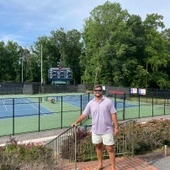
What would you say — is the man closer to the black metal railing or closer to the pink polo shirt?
the pink polo shirt

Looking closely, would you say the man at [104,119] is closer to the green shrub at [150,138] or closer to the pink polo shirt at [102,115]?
the pink polo shirt at [102,115]

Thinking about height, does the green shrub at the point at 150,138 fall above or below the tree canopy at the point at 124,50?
below

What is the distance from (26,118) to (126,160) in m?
19.2

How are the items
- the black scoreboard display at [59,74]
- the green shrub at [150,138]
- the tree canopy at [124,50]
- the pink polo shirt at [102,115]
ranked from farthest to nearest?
1. the black scoreboard display at [59,74]
2. the tree canopy at [124,50]
3. the green shrub at [150,138]
4. the pink polo shirt at [102,115]

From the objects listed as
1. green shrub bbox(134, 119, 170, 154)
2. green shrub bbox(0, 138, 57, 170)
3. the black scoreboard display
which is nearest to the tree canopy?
the black scoreboard display

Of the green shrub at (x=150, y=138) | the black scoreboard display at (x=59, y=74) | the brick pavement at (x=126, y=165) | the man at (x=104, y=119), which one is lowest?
the brick pavement at (x=126, y=165)

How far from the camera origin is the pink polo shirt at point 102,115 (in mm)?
6027

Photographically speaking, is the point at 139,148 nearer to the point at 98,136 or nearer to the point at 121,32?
the point at 98,136

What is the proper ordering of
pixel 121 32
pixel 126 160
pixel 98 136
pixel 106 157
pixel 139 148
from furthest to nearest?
pixel 121 32 → pixel 139 148 → pixel 106 157 → pixel 126 160 → pixel 98 136

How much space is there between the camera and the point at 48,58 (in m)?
84.7

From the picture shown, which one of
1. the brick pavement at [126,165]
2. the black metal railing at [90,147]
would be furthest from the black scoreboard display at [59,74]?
the brick pavement at [126,165]

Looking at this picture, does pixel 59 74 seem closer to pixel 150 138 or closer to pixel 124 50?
pixel 124 50

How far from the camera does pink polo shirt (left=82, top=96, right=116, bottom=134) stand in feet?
19.8

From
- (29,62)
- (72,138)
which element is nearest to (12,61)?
(29,62)
